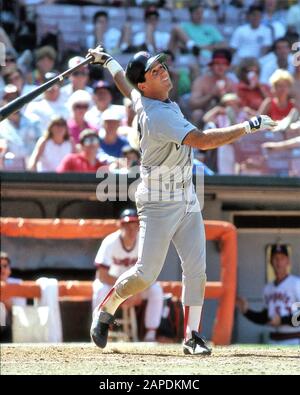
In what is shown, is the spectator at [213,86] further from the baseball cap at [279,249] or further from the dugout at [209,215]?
the baseball cap at [279,249]

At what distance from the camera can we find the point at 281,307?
11.3 m

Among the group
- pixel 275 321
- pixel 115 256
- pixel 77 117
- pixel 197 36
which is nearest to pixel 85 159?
pixel 77 117

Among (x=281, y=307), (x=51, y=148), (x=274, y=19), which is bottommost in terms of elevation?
(x=281, y=307)

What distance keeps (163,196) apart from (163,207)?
0.07 meters

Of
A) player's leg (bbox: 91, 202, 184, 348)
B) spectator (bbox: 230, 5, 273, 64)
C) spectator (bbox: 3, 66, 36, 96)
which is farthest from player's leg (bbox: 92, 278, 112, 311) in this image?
spectator (bbox: 230, 5, 273, 64)

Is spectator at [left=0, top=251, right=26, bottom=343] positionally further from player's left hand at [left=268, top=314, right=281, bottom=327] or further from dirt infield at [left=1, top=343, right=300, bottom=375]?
player's left hand at [left=268, top=314, right=281, bottom=327]

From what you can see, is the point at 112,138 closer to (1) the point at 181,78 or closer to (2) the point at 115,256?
(2) the point at 115,256

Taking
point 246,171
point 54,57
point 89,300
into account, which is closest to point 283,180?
point 246,171

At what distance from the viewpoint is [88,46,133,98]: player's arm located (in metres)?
7.54

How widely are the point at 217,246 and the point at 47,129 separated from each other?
2.17 metres

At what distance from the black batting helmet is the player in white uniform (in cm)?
468

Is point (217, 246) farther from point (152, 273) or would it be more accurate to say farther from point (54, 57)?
point (152, 273)

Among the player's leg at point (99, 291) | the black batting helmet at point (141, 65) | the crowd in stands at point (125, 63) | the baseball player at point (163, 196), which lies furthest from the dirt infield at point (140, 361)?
the crowd in stands at point (125, 63)

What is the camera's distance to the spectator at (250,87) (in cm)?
1338
